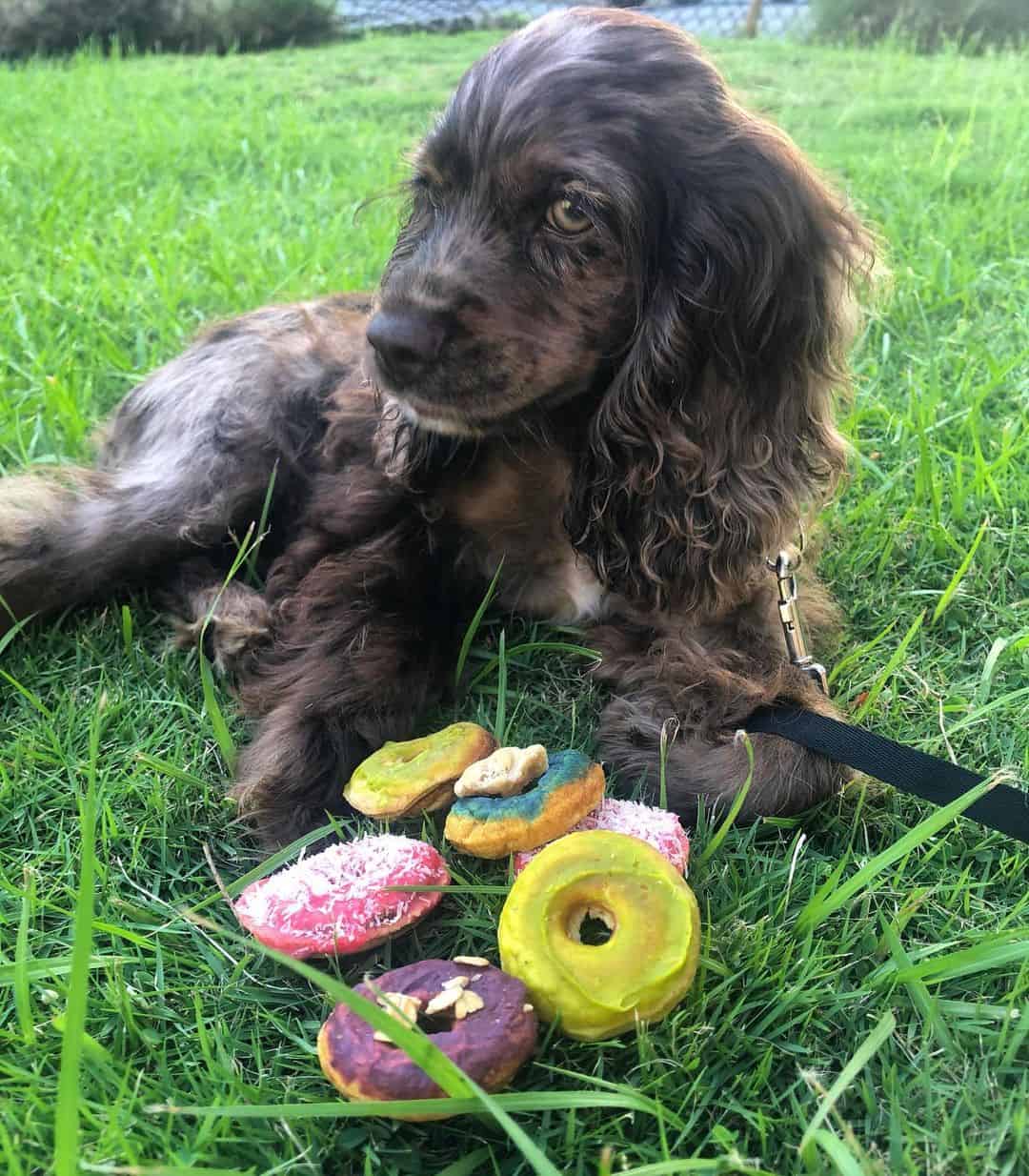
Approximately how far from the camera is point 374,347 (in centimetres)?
192

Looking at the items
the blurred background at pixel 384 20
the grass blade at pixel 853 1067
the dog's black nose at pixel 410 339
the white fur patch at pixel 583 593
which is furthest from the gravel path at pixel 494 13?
the grass blade at pixel 853 1067

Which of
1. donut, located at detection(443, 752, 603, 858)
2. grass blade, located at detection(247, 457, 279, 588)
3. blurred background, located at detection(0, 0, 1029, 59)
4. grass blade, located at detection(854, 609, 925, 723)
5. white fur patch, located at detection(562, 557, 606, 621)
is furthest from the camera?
blurred background, located at detection(0, 0, 1029, 59)

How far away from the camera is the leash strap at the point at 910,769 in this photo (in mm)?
1617

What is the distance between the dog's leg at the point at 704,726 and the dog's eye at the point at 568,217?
2.83ft

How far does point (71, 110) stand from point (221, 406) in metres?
4.72

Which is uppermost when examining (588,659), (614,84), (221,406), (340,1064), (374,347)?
(614,84)

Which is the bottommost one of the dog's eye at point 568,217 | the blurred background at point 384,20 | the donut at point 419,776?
the donut at point 419,776

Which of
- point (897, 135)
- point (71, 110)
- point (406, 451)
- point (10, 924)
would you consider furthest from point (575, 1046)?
point (71, 110)

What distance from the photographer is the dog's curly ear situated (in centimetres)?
191

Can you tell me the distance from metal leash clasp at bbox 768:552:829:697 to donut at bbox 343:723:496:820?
27.6 inches

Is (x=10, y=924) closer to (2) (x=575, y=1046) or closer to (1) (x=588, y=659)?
(2) (x=575, y=1046)

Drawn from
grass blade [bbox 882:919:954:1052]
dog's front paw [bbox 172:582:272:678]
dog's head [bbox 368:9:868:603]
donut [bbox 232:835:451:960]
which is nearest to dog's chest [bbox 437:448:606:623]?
→ dog's head [bbox 368:9:868:603]

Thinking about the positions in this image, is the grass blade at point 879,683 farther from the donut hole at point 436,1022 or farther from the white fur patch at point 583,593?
the donut hole at point 436,1022

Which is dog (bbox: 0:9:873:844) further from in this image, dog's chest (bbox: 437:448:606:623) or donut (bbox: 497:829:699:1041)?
donut (bbox: 497:829:699:1041)
